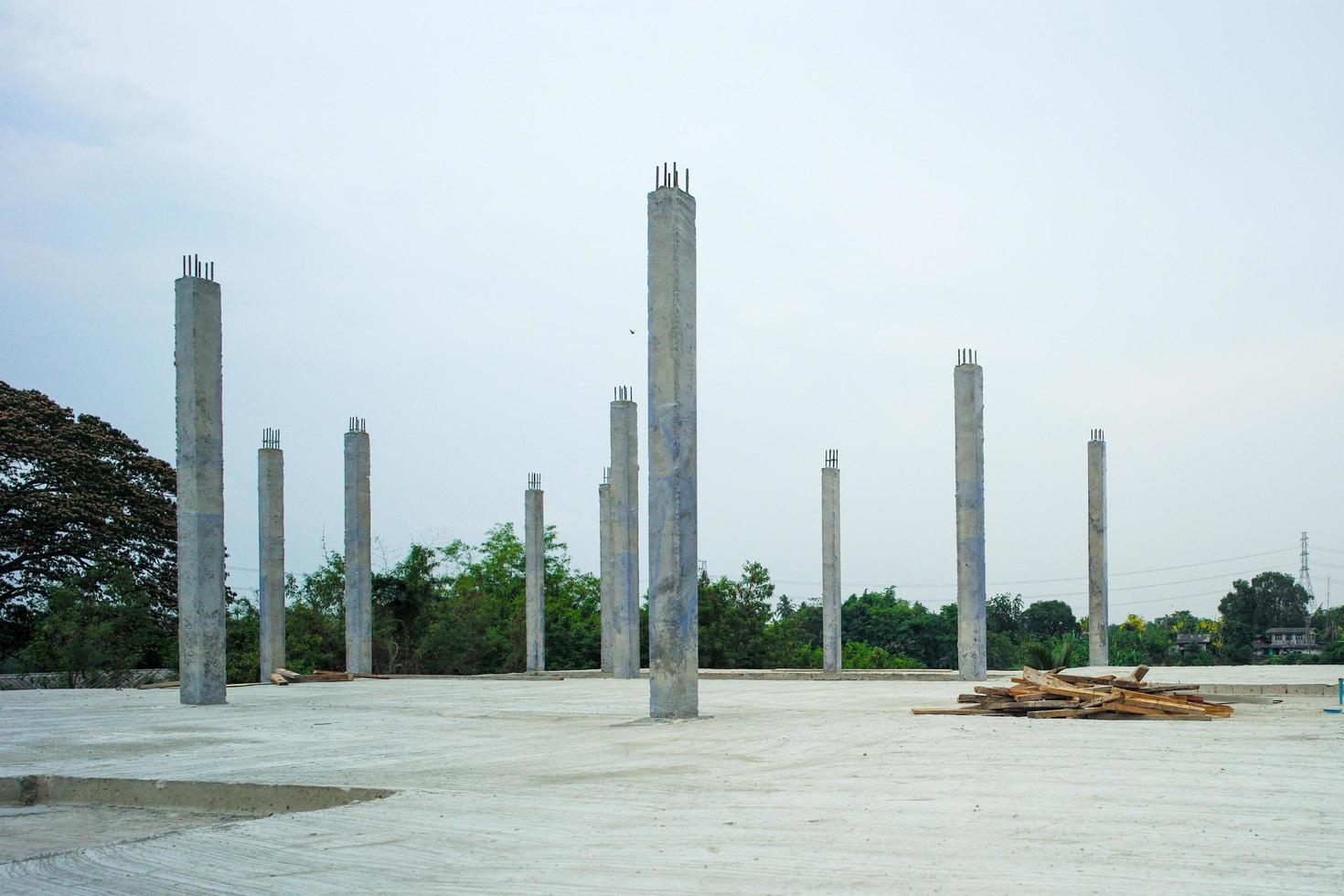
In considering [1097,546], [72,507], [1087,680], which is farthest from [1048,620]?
[1087,680]

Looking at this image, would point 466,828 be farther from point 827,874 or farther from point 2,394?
point 2,394

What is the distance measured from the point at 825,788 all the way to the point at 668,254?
6.85 m

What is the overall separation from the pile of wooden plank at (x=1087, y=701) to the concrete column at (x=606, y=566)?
16.7 meters

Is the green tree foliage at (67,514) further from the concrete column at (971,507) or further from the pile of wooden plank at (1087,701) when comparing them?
the pile of wooden plank at (1087,701)

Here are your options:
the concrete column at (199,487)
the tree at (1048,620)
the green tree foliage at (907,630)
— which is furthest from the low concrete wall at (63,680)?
the tree at (1048,620)

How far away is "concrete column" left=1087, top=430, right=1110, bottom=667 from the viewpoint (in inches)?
1092

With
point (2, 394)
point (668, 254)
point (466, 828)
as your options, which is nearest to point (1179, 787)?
point (466, 828)

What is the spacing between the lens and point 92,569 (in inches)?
1271

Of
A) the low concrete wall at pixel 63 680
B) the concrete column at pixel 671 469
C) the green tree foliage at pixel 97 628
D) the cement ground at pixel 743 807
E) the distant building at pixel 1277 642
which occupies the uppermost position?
the concrete column at pixel 671 469

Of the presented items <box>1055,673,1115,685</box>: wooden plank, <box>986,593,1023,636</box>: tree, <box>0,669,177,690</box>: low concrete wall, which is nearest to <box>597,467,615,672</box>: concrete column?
<box>0,669,177,690</box>: low concrete wall

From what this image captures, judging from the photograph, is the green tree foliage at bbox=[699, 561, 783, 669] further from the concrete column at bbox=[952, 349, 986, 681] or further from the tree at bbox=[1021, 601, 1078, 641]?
the tree at bbox=[1021, 601, 1078, 641]

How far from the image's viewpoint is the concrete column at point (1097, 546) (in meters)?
27.7

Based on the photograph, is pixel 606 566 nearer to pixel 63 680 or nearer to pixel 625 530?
pixel 625 530

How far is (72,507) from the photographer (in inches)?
1294
